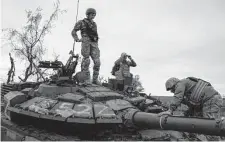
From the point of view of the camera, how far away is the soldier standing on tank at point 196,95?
618cm

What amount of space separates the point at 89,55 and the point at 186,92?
3859 mm

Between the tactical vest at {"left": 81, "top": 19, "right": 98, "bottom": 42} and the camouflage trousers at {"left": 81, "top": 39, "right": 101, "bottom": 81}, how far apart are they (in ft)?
0.54

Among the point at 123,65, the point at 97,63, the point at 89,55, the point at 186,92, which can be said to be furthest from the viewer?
the point at 123,65

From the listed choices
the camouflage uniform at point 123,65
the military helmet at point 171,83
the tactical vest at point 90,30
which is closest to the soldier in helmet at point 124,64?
the camouflage uniform at point 123,65

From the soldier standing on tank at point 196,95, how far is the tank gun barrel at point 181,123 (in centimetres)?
46

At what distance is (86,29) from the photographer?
9141mm

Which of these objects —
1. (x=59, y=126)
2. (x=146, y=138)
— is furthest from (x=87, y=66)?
(x=146, y=138)

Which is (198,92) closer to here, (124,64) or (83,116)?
(83,116)

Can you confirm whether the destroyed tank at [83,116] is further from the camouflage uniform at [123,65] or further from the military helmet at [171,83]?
the camouflage uniform at [123,65]

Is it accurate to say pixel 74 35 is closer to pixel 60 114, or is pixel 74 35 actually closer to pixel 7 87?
pixel 7 87

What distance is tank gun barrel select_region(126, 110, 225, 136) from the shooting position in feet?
16.0

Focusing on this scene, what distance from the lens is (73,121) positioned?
20.2 feet

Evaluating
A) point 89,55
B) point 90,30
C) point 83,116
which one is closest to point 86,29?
point 90,30

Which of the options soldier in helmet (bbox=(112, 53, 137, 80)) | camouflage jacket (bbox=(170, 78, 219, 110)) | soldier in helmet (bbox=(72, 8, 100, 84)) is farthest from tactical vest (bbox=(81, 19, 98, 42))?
camouflage jacket (bbox=(170, 78, 219, 110))
